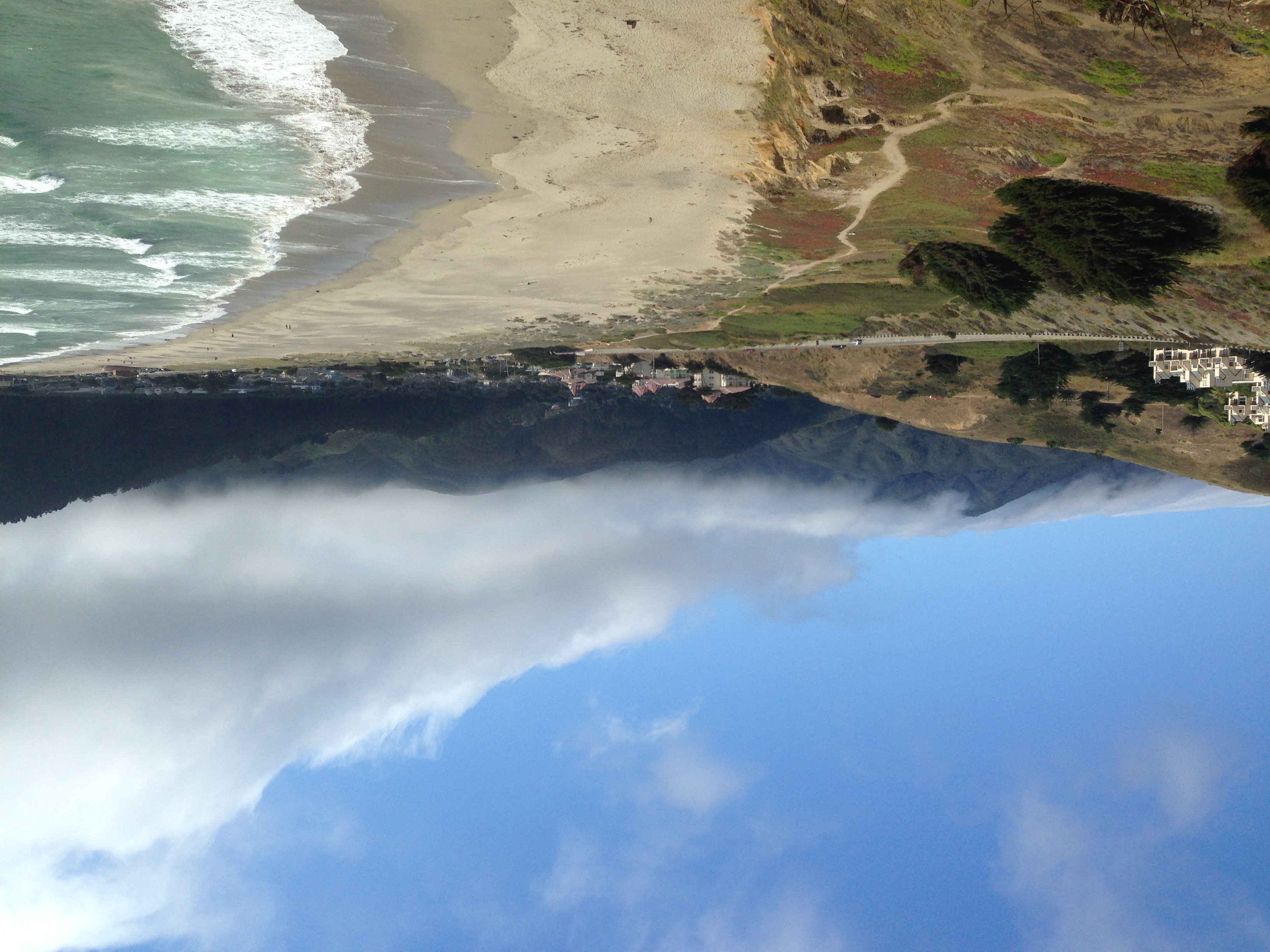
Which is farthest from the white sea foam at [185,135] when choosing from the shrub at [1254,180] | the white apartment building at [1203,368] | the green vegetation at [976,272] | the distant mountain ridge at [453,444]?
the white apartment building at [1203,368]

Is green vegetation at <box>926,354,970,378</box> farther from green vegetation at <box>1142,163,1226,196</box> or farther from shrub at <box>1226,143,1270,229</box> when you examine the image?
shrub at <box>1226,143,1270,229</box>

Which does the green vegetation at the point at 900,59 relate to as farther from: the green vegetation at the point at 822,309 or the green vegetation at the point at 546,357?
the green vegetation at the point at 546,357

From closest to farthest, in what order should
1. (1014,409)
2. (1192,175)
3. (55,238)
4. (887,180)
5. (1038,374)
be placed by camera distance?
(1192,175), (887,180), (55,238), (1038,374), (1014,409)

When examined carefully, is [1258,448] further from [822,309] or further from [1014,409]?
[822,309]

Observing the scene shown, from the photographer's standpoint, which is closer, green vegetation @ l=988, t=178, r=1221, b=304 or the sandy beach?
the sandy beach

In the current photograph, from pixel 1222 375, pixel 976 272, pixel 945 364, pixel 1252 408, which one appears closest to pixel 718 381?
pixel 945 364

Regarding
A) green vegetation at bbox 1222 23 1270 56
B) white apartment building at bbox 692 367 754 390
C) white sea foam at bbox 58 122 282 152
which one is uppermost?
green vegetation at bbox 1222 23 1270 56

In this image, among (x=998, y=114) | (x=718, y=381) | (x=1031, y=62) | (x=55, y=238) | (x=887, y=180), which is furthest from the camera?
(x=718, y=381)

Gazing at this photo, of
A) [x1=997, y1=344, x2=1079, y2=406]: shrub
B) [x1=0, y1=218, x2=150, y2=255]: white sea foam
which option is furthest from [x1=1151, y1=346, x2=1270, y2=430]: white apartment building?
[x1=0, y1=218, x2=150, y2=255]: white sea foam
